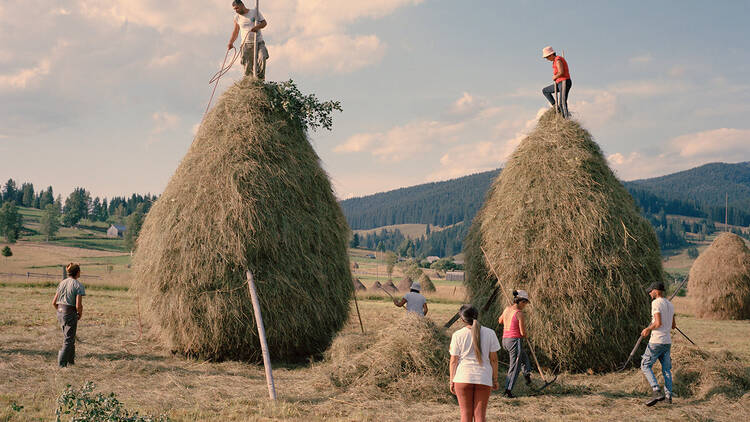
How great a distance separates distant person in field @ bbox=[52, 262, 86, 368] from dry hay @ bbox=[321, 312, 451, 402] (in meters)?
4.68

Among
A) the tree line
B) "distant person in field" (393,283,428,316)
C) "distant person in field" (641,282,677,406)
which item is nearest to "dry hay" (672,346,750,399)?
"distant person in field" (641,282,677,406)

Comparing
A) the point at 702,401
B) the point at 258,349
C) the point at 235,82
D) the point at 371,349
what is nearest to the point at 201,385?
the point at 258,349

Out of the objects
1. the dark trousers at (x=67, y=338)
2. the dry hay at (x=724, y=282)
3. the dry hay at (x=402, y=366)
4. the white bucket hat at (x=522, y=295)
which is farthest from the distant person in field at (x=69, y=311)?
the dry hay at (x=724, y=282)

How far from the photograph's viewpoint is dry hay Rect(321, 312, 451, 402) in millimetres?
8297

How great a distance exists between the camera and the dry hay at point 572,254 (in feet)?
33.0

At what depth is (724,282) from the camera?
26.8m

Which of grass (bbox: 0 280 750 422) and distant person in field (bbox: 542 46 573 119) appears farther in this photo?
distant person in field (bbox: 542 46 573 119)

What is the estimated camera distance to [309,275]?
10.9 metres

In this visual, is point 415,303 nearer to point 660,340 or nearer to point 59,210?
point 660,340

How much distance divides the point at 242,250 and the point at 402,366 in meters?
3.84

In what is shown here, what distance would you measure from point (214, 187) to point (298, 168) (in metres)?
1.85

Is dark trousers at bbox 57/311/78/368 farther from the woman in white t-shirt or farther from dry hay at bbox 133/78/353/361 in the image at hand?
the woman in white t-shirt

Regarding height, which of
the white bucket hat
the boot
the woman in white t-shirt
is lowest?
the boot

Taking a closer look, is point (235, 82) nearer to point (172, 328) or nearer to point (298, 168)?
point (298, 168)
